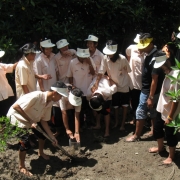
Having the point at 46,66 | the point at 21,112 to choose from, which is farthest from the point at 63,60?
the point at 21,112

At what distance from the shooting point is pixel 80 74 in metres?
6.14

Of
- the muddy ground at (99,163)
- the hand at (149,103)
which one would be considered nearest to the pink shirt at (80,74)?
the muddy ground at (99,163)

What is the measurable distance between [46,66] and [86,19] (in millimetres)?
1812

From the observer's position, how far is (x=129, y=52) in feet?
20.8

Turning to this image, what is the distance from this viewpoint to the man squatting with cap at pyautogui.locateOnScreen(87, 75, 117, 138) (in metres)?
5.92

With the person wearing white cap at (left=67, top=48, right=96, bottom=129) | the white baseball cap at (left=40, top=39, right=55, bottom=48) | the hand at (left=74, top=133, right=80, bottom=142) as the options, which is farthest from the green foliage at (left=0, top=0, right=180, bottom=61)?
the hand at (left=74, top=133, right=80, bottom=142)

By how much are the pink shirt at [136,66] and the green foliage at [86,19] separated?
3.51ft

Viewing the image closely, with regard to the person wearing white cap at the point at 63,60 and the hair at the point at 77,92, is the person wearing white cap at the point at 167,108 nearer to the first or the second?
the hair at the point at 77,92

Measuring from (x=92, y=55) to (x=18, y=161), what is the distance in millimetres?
2224

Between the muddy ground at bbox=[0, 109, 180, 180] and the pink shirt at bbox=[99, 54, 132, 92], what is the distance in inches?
37.3

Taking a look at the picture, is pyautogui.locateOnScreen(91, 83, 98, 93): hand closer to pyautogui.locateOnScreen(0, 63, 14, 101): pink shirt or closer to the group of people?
the group of people

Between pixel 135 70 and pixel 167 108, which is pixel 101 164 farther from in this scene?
pixel 135 70

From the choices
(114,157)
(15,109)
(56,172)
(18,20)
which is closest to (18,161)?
(56,172)

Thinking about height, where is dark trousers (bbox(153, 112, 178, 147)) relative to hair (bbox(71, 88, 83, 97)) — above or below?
below
